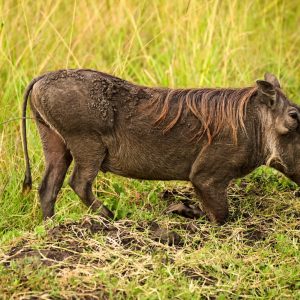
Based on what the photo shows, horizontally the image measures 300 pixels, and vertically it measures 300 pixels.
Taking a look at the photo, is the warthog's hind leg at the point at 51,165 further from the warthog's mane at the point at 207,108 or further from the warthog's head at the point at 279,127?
the warthog's head at the point at 279,127

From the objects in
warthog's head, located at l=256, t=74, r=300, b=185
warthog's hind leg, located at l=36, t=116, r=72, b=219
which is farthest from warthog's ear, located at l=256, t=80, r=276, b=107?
warthog's hind leg, located at l=36, t=116, r=72, b=219

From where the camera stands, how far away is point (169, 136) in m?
5.00

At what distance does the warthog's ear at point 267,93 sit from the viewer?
4.96 metres

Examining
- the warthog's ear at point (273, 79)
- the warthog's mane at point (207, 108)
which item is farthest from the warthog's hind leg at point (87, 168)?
the warthog's ear at point (273, 79)

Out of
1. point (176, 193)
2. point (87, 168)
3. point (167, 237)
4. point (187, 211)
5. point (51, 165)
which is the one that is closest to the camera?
point (167, 237)

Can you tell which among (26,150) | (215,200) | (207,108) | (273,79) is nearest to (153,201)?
(215,200)

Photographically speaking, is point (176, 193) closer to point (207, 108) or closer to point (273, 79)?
point (207, 108)

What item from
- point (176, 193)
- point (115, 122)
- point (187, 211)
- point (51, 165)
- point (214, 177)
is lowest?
point (176, 193)

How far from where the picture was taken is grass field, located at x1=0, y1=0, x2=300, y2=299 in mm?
4043

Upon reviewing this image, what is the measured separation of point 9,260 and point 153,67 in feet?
11.5

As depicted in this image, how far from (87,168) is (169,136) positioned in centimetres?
53

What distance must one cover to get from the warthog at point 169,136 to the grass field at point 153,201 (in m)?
0.24

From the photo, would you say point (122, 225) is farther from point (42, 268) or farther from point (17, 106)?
point (17, 106)

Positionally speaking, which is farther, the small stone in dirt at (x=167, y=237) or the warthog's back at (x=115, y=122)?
the warthog's back at (x=115, y=122)
